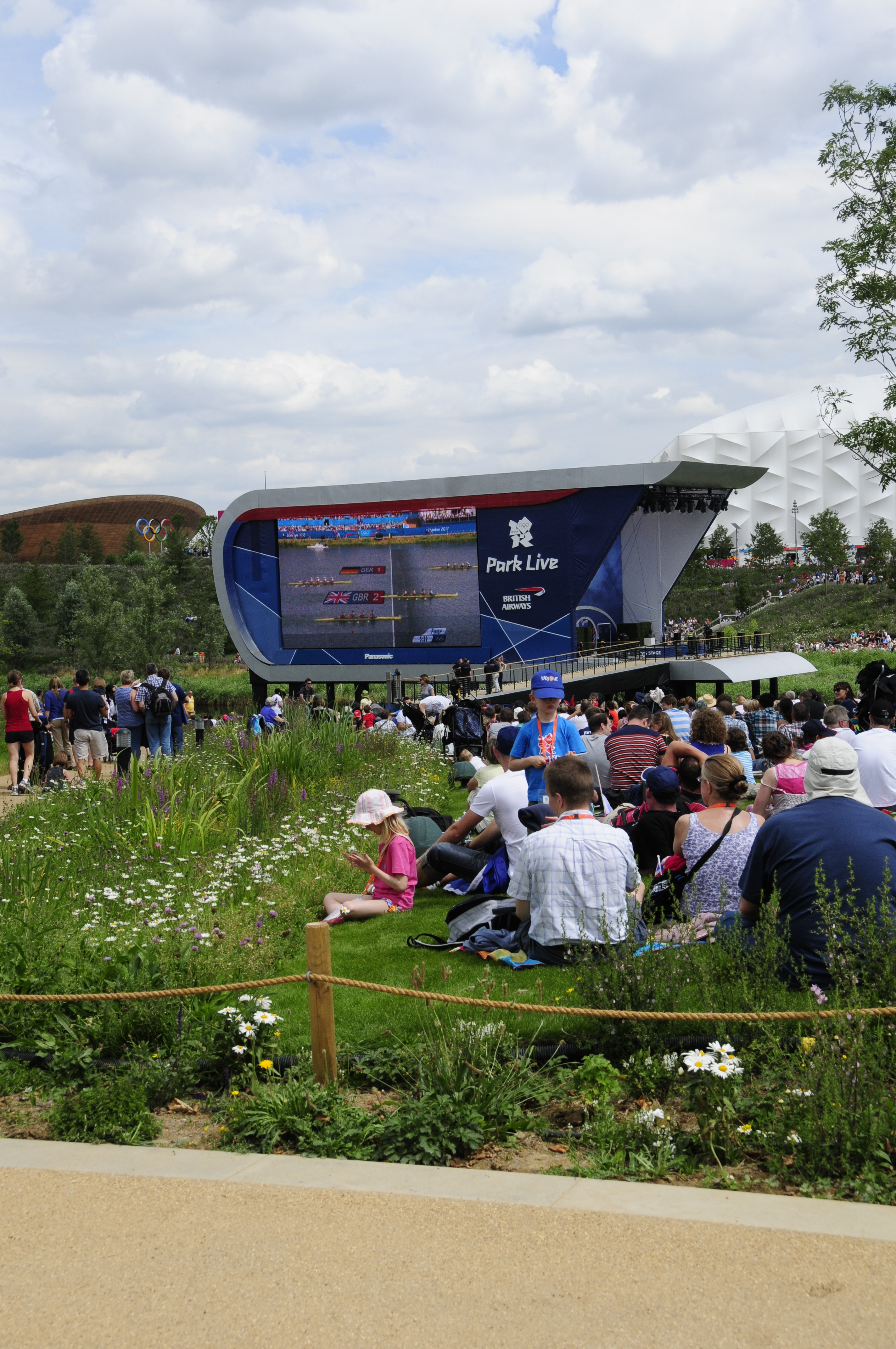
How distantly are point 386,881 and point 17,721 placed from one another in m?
9.97

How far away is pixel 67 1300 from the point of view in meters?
3.36

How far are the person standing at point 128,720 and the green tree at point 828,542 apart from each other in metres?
76.9

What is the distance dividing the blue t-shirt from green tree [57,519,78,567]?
4323 inches

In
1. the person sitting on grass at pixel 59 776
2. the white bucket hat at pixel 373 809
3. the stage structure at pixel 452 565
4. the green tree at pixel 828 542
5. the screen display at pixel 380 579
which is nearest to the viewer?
the white bucket hat at pixel 373 809

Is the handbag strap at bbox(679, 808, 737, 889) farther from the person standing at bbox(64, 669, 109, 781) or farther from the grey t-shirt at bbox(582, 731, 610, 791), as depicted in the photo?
the person standing at bbox(64, 669, 109, 781)

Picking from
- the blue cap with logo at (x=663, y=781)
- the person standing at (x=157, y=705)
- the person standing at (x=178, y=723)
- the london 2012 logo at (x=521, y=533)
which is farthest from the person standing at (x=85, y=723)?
the london 2012 logo at (x=521, y=533)

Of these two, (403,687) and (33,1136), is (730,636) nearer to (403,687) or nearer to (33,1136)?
(403,687)

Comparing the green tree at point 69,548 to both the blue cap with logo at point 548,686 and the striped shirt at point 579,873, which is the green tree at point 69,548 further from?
the striped shirt at point 579,873

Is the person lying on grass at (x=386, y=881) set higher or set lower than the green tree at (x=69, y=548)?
lower

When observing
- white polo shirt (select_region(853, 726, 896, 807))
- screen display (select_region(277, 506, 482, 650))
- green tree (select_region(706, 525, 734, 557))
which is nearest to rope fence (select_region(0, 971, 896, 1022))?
white polo shirt (select_region(853, 726, 896, 807))

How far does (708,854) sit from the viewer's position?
19.1 ft

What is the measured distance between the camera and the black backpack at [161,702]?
15352mm

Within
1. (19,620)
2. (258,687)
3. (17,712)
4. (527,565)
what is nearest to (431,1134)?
(17,712)

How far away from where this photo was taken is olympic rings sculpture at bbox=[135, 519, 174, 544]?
461ft
